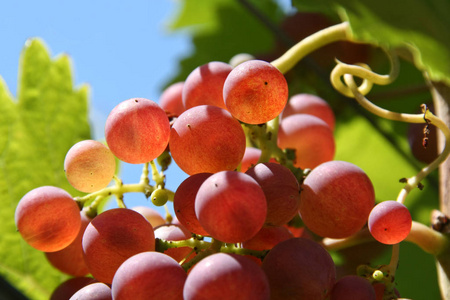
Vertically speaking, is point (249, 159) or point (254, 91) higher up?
point (254, 91)

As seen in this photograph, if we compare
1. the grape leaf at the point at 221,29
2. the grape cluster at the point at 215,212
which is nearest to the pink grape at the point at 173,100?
the grape cluster at the point at 215,212

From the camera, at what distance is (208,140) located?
2.10 ft

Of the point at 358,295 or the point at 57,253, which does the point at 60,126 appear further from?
the point at 358,295

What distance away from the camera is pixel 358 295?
1.90ft

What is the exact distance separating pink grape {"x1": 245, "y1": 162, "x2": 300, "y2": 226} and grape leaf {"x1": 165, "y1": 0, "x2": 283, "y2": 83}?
0.90 metres

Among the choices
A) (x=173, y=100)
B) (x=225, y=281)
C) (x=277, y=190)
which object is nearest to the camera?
(x=225, y=281)

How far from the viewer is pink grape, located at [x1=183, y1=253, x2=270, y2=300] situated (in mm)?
502

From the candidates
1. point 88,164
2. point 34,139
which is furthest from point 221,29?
point 88,164

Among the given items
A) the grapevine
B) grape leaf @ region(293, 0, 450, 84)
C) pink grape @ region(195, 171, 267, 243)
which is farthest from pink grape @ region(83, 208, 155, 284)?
grape leaf @ region(293, 0, 450, 84)

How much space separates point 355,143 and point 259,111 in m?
0.78

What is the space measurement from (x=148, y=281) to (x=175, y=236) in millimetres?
130

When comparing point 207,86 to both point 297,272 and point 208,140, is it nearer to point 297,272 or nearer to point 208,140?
point 208,140

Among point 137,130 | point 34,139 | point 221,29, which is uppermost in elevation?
point 137,130

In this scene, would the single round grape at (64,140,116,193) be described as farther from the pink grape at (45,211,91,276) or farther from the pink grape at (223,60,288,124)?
the pink grape at (223,60,288,124)
